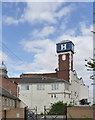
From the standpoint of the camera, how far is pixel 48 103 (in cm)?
4688

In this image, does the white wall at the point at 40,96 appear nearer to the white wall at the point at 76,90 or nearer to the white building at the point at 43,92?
the white building at the point at 43,92

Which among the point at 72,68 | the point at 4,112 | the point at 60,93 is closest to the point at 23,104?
the point at 60,93

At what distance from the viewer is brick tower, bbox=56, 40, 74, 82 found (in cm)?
5188

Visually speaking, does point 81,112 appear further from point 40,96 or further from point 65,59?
point 65,59

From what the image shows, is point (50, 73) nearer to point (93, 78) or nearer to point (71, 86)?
point (71, 86)

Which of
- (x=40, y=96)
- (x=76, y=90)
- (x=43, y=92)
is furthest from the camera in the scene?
(x=76, y=90)

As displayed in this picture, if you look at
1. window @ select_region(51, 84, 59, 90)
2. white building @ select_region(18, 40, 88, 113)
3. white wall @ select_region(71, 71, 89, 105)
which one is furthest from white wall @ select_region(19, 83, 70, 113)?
white wall @ select_region(71, 71, 89, 105)

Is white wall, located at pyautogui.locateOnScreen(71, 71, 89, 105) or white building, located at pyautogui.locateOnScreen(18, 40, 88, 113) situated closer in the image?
white building, located at pyautogui.locateOnScreen(18, 40, 88, 113)

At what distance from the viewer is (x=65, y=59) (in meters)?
52.7


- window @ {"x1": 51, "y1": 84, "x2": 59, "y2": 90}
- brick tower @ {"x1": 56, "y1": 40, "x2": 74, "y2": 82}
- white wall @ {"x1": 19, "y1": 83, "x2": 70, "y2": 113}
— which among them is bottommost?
white wall @ {"x1": 19, "y1": 83, "x2": 70, "y2": 113}

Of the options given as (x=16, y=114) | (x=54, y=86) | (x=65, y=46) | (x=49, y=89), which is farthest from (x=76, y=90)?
(x=16, y=114)

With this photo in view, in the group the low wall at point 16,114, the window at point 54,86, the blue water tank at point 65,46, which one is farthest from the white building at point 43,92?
the low wall at point 16,114

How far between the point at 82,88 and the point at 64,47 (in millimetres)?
20599

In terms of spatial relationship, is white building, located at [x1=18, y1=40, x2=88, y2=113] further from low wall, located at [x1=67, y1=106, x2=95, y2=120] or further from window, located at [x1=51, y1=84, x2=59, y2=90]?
low wall, located at [x1=67, y1=106, x2=95, y2=120]
